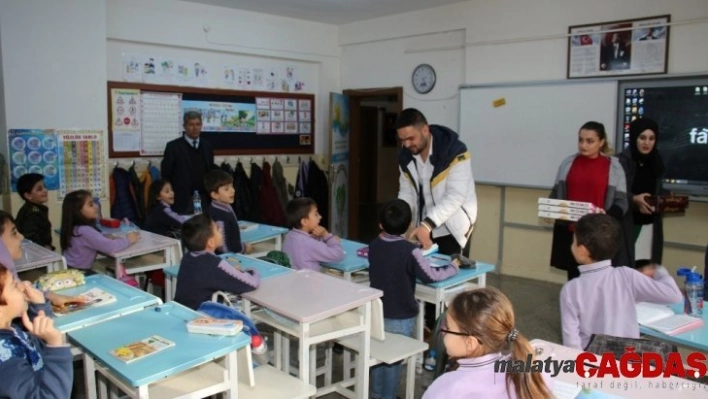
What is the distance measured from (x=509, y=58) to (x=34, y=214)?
4.28 meters

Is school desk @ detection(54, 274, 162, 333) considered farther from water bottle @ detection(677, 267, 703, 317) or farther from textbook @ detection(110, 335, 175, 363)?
water bottle @ detection(677, 267, 703, 317)

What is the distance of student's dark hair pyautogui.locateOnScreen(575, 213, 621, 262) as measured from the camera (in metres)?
2.29

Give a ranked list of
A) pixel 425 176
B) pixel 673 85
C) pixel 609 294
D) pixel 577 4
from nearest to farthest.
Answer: pixel 609 294 → pixel 425 176 → pixel 673 85 → pixel 577 4

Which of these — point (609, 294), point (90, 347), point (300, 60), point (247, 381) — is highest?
point (300, 60)

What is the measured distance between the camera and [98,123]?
5.12m

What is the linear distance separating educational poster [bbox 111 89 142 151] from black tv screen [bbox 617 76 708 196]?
455 cm

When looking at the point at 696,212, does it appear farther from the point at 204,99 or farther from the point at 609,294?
the point at 204,99

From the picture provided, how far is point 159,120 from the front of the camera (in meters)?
5.84

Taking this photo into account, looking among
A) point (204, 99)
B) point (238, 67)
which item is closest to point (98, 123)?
point (204, 99)

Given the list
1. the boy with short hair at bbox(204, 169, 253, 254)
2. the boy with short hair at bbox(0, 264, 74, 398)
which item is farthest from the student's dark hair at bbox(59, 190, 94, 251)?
the boy with short hair at bbox(0, 264, 74, 398)

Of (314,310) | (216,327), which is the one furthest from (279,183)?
(216,327)

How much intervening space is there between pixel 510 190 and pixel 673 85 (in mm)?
1687

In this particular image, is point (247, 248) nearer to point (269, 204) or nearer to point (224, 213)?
point (224, 213)

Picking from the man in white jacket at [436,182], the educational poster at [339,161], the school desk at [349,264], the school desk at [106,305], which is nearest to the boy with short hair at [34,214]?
the school desk at [106,305]
